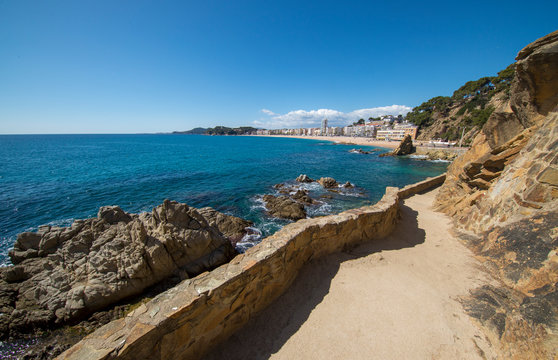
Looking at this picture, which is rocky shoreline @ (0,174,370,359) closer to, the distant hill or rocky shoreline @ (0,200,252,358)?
rocky shoreline @ (0,200,252,358)

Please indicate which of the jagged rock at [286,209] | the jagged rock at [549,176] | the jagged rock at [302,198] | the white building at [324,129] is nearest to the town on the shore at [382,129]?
the white building at [324,129]

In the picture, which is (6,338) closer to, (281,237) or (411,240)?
(281,237)

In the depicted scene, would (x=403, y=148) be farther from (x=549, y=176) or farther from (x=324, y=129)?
(x=324, y=129)

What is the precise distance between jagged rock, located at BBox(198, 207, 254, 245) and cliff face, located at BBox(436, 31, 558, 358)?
11470 millimetres

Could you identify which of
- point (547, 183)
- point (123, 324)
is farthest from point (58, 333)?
point (547, 183)

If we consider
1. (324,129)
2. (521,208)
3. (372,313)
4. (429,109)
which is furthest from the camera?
(324,129)

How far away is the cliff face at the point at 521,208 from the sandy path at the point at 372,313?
616 mm

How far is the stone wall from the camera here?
10.4 ft

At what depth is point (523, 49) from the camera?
7.71 m

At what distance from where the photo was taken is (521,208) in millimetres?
6363

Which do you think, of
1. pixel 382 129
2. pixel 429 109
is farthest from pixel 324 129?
pixel 429 109

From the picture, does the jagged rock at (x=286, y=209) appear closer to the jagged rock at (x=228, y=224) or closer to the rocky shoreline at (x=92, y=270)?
the jagged rock at (x=228, y=224)

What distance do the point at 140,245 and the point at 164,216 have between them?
5.03 feet

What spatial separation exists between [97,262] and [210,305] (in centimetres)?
753
